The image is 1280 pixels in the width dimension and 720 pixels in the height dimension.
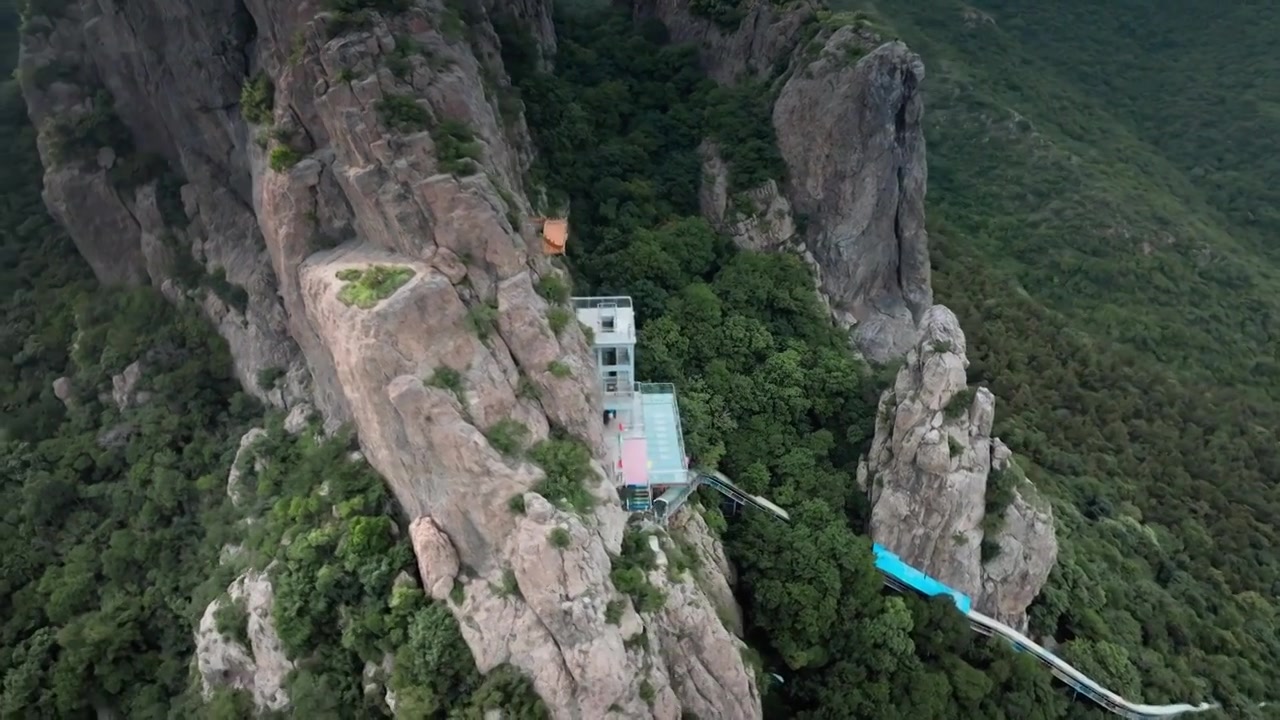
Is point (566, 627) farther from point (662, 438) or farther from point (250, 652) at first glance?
point (250, 652)

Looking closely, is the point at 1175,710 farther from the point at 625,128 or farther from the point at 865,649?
the point at 625,128

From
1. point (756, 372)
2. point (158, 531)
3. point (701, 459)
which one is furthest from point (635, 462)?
point (158, 531)

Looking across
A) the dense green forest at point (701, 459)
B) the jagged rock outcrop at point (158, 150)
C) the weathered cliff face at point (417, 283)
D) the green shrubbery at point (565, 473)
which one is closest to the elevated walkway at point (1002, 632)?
the dense green forest at point (701, 459)

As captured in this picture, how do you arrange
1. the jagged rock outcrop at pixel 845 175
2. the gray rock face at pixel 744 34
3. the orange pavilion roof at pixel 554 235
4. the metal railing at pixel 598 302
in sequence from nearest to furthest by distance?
1. the orange pavilion roof at pixel 554 235
2. the metal railing at pixel 598 302
3. the jagged rock outcrop at pixel 845 175
4. the gray rock face at pixel 744 34

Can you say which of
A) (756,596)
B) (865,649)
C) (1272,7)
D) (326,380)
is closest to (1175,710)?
(865,649)

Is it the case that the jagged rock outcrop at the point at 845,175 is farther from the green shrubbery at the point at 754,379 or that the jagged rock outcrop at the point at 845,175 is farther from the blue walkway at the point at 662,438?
the blue walkway at the point at 662,438

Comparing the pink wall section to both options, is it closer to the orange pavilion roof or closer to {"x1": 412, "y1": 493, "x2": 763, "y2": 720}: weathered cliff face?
{"x1": 412, "y1": 493, "x2": 763, "y2": 720}: weathered cliff face

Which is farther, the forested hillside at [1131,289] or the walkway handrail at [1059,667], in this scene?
the forested hillside at [1131,289]
